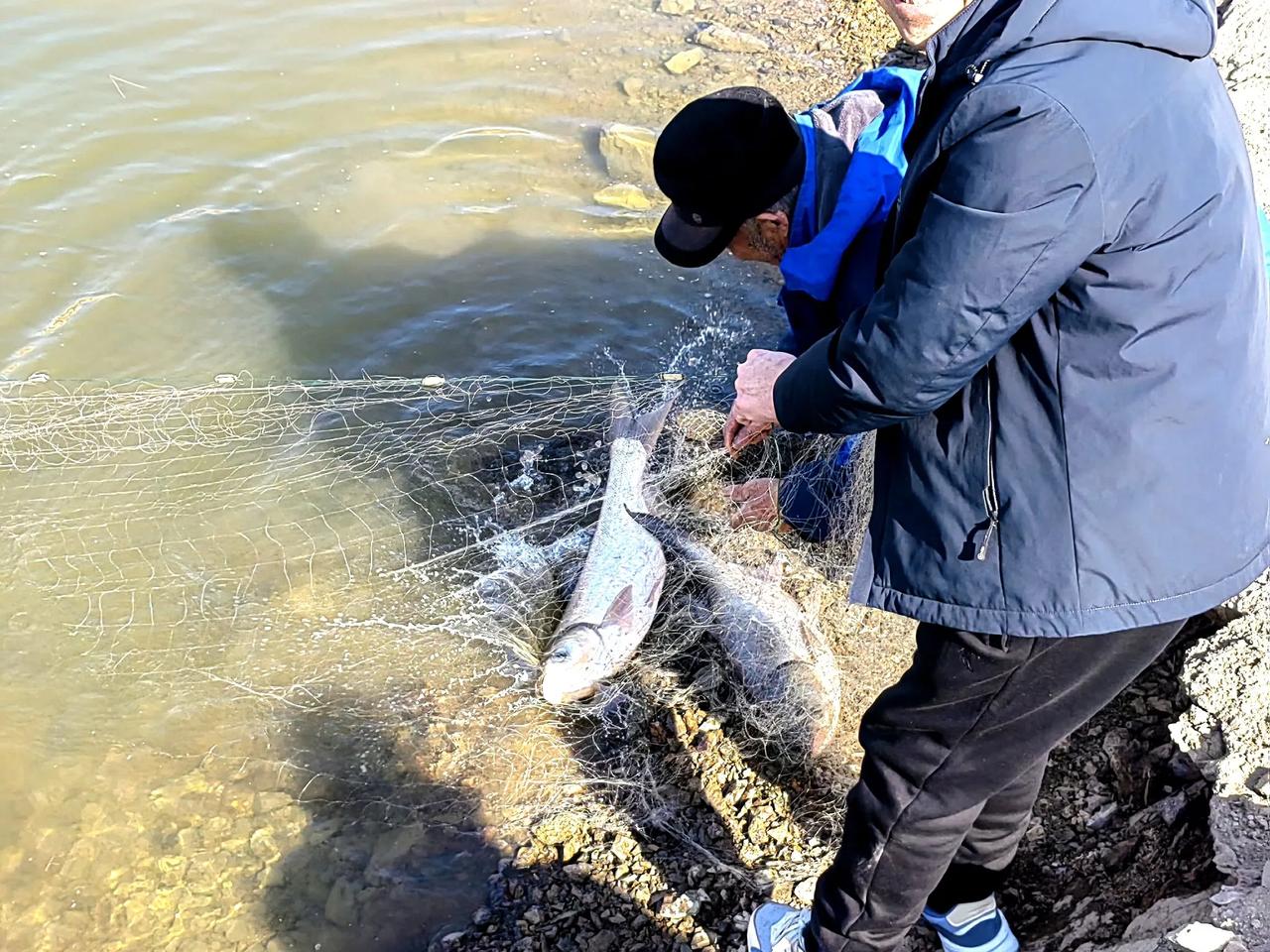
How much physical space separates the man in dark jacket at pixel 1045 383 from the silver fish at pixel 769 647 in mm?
1359

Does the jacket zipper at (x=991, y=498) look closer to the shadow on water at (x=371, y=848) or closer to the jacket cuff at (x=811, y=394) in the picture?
the jacket cuff at (x=811, y=394)

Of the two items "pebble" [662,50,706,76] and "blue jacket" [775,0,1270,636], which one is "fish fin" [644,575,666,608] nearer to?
"blue jacket" [775,0,1270,636]

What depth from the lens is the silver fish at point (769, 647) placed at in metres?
3.81

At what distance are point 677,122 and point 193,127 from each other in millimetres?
6406

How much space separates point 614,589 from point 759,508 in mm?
767

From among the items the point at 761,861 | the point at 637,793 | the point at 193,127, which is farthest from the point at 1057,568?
the point at 193,127

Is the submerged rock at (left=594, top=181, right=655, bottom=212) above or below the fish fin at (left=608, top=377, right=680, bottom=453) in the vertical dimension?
below

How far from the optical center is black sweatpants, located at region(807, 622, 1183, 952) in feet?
7.09

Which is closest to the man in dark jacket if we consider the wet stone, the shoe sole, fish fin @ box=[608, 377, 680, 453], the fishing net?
the shoe sole

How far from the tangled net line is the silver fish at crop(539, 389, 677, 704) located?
97mm

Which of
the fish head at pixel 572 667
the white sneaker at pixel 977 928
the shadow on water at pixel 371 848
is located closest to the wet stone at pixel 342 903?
the shadow on water at pixel 371 848

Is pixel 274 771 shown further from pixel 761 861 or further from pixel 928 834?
pixel 928 834

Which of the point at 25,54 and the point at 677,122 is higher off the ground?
the point at 677,122

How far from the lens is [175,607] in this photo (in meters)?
4.73
